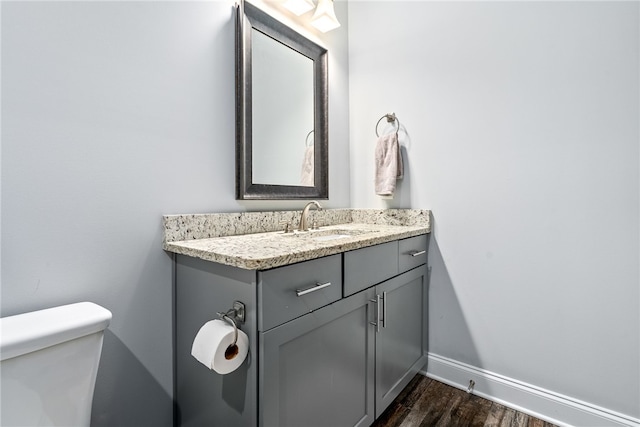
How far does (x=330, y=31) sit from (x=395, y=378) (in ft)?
6.67

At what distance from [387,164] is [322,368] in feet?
3.92

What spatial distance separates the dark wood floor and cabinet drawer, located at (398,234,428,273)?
671 mm

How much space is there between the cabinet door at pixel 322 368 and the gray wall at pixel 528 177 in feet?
2.32

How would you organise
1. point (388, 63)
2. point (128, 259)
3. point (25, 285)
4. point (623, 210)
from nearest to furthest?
point (25, 285), point (128, 259), point (623, 210), point (388, 63)

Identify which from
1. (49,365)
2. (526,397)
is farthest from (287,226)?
(526,397)

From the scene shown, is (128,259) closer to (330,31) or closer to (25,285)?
(25,285)

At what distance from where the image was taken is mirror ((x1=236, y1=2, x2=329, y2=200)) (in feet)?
4.63

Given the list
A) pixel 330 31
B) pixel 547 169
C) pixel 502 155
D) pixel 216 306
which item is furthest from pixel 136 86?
pixel 547 169

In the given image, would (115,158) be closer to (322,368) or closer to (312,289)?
(312,289)

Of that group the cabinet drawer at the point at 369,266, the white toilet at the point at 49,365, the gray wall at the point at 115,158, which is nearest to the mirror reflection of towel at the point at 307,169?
the gray wall at the point at 115,158

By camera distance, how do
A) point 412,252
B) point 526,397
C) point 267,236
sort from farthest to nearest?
point 412,252, point 526,397, point 267,236

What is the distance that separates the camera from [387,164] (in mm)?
1828

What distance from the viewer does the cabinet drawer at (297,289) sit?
86cm

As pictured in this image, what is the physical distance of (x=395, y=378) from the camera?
148 centimetres
